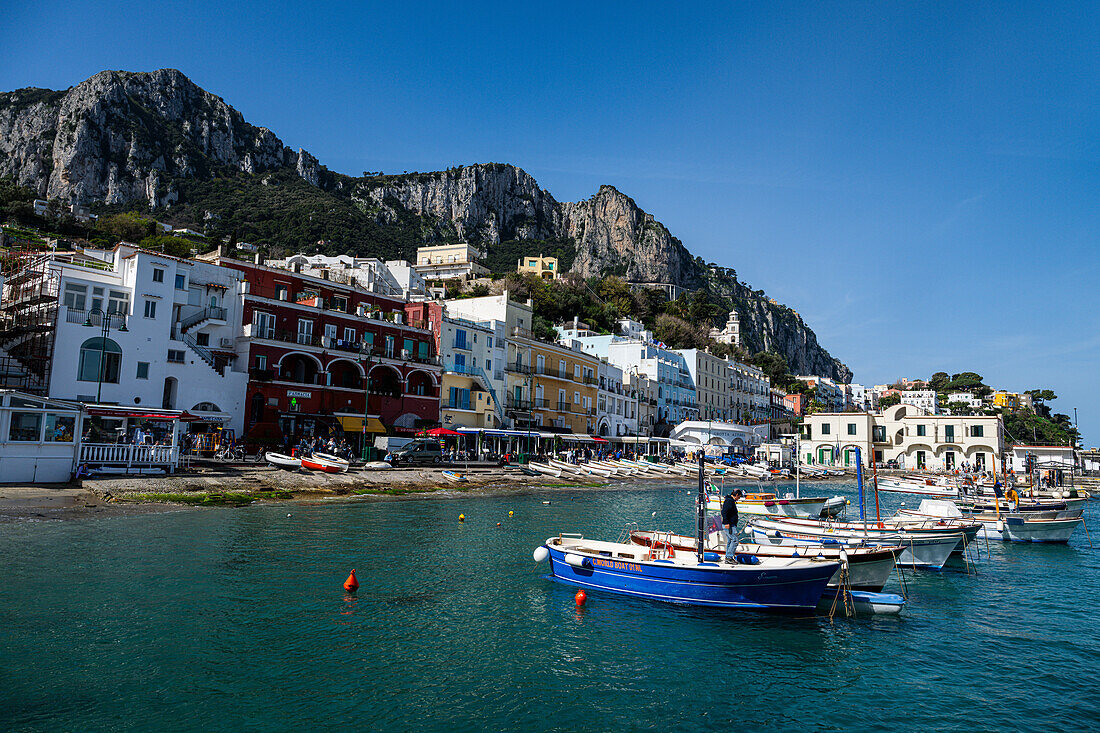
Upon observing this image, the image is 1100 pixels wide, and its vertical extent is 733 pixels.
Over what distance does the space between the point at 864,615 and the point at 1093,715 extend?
208 inches

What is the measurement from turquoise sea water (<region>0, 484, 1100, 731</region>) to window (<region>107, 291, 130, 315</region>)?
776 inches

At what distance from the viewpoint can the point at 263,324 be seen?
143 ft

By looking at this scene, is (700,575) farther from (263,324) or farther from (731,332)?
(731,332)

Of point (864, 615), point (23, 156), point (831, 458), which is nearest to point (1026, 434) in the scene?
point (831, 458)

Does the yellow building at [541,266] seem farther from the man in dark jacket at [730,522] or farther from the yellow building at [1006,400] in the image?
the man in dark jacket at [730,522]

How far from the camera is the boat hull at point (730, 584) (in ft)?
51.8

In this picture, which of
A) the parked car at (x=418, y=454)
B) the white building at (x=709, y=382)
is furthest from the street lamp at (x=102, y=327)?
the white building at (x=709, y=382)

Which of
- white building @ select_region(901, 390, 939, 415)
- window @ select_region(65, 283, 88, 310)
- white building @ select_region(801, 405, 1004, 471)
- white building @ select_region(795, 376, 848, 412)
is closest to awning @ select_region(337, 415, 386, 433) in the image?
window @ select_region(65, 283, 88, 310)

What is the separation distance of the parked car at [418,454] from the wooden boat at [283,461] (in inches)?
275

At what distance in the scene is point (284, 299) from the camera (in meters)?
46.6

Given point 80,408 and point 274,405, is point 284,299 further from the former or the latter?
point 80,408

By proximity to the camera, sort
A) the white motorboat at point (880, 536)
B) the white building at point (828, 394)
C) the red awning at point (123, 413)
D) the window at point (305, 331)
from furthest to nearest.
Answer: the white building at point (828, 394), the window at point (305, 331), the red awning at point (123, 413), the white motorboat at point (880, 536)

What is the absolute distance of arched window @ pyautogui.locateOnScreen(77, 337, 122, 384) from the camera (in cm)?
3491

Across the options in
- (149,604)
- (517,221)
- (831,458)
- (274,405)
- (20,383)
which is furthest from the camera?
(517,221)
